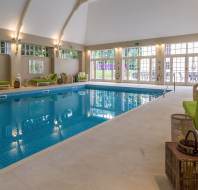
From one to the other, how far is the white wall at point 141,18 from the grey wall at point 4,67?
20.5 feet

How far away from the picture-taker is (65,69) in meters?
16.5

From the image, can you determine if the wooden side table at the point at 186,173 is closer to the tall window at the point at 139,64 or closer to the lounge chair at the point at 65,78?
the tall window at the point at 139,64

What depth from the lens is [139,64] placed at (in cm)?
1578

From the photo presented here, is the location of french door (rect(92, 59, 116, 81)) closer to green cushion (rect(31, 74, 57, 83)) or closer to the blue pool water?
green cushion (rect(31, 74, 57, 83))

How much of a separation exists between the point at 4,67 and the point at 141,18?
28.1 ft

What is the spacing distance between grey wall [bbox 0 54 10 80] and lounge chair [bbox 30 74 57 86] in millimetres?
1501

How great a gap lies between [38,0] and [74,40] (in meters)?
5.04

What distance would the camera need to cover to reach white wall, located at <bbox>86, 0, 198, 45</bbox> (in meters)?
12.4

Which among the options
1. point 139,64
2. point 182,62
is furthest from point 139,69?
point 182,62

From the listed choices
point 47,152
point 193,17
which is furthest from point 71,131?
point 193,17

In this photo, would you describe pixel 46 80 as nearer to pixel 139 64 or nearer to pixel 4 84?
pixel 4 84

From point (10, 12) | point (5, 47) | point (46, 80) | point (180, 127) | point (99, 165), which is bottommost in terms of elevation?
point (99, 165)

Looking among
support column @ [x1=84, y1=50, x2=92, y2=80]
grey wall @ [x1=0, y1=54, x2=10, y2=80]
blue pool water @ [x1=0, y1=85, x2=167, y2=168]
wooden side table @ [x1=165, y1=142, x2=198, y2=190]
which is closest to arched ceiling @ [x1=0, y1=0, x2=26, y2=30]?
grey wall @ [x1=0, y1=54, x2=10, y2=80]

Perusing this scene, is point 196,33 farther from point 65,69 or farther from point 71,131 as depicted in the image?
point 71,131
